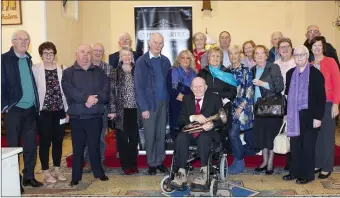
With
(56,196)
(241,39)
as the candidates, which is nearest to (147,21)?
(241,39)

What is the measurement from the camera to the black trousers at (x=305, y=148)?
372cm

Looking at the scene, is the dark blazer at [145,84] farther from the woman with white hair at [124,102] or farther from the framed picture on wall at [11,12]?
the framed picture on wall at [11,12]

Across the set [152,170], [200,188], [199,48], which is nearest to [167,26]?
[199,48]

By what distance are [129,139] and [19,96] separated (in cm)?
127

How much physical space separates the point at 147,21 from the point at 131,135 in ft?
15.6

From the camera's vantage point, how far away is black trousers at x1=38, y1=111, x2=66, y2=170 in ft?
12.6

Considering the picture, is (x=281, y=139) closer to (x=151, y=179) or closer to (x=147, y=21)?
(x=151, y=179)

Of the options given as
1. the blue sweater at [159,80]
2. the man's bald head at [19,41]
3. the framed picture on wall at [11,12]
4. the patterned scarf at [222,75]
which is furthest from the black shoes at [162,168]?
the framed picture on wall at [11,12]

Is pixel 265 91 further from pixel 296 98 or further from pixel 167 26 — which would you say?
pixel 167 26

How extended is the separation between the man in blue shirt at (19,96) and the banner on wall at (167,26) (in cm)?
485

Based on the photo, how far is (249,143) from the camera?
175 inches

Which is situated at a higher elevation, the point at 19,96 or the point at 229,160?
the point at 19,96

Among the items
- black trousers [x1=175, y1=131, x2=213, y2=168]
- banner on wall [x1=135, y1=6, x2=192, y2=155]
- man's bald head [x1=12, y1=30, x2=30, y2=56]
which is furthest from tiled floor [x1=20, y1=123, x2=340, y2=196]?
banner on wall [x1=135, y1=6, x2=192, y2=155]

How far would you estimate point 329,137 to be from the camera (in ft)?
12.9
